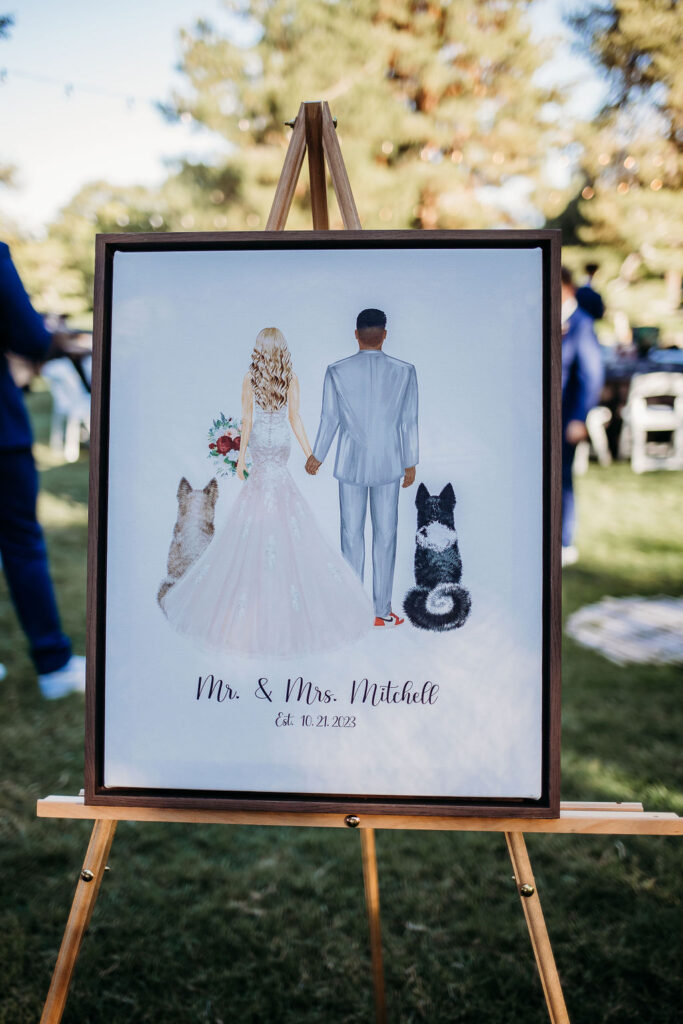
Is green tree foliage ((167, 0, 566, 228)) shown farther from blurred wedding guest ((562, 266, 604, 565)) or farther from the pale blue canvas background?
the pale blue canvas background

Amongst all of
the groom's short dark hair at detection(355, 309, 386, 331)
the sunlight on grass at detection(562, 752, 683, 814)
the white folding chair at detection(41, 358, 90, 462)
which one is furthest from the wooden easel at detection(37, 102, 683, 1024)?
the white folding chair at detection(41, 358, 90, 462)

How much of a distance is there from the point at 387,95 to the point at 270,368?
8.65 metres

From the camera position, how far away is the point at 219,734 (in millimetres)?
1046

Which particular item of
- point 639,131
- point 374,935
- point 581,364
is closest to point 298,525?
point 374,935

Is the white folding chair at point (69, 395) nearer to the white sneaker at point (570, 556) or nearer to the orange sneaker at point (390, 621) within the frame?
the white sneaker at point (570, 556)

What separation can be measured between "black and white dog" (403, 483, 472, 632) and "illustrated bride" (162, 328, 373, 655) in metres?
0.08

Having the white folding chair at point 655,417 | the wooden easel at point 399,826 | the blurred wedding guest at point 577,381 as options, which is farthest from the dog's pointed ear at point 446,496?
the white folding chair at point 655,417

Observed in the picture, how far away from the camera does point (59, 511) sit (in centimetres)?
609

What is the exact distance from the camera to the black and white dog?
3.42ft

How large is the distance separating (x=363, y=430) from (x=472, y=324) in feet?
0.72

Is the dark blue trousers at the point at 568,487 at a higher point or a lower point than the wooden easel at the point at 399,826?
higher

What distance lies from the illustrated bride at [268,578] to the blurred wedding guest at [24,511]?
118 centimetres

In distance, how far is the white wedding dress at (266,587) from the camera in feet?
3.45

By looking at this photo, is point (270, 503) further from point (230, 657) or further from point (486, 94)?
point (486, 94)
